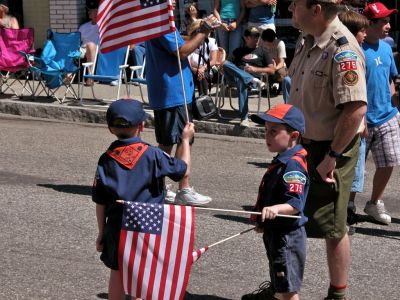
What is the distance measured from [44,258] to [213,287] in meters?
1.30

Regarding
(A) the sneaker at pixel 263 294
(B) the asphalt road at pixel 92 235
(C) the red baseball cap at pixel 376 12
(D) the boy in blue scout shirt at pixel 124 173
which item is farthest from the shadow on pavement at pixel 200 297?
(C) the red baseball cap at pixel 376 12

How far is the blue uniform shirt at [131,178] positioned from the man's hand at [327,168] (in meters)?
0.89

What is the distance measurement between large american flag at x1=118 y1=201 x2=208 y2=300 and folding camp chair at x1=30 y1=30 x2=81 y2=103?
30.9 ft

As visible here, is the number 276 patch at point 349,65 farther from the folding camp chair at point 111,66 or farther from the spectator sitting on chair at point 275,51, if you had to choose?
the folding camp chair at point 111,66

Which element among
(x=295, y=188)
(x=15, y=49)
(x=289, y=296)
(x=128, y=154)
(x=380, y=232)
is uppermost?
(x=128, y=154)

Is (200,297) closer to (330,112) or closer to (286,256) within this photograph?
(286,256)

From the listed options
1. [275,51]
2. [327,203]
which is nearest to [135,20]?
[327,203]

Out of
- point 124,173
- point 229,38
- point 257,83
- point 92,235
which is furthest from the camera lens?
point 229,38

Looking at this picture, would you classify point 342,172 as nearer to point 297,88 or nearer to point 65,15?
point 297,88

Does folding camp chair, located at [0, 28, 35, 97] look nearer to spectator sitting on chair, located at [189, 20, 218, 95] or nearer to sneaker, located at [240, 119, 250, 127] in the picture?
spectator sitting on chair, located at [189, 20, 218, 95]

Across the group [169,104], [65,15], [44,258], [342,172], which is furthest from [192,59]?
[342,172]

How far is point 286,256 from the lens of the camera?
4.96m

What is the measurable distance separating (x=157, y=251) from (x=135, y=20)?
2.45 m

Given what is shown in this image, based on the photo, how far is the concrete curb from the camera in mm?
12262
